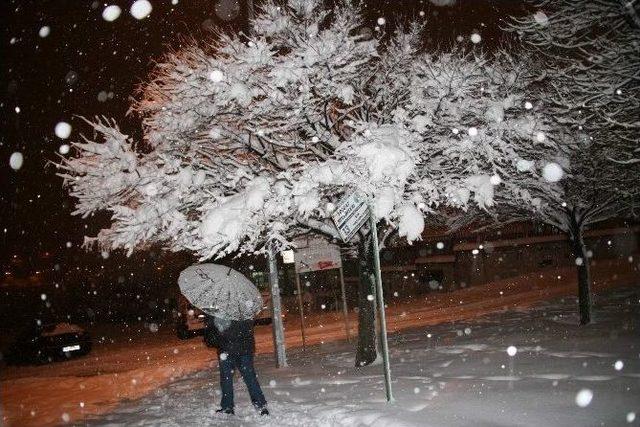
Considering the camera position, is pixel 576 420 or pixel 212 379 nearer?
pixel 576 420

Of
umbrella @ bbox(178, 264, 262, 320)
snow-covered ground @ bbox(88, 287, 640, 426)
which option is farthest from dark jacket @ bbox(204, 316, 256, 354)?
snow-covered ground @ bbox(88, 287, 640, 426)

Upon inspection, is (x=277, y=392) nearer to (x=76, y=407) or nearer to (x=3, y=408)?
(x=76, y=407)

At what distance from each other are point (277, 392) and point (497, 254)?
2021 centimetres

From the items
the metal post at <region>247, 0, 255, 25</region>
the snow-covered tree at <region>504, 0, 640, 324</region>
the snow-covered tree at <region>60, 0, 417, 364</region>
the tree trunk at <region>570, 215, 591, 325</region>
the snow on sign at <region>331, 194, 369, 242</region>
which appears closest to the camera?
the snow on sign at <region>331, 194, 369, 242</region>

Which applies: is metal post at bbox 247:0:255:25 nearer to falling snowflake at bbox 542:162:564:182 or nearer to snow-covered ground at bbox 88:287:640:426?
falling snowflake at bbox 542:162:564:182

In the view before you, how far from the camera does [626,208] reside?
1128 cm

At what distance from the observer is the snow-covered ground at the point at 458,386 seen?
18.3 ft

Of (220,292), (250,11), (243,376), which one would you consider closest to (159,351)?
(243,376)

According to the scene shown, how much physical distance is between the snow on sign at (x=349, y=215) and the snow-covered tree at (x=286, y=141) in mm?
1135

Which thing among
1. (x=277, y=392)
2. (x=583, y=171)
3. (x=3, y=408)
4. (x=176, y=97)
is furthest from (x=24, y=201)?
(x=583, y=171)

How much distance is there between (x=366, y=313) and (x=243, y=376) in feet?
11.4

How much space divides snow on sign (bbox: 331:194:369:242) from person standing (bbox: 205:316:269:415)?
169 cm

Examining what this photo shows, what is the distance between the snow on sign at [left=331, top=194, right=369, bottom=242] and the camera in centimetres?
639

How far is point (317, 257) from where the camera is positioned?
40.5 ft
